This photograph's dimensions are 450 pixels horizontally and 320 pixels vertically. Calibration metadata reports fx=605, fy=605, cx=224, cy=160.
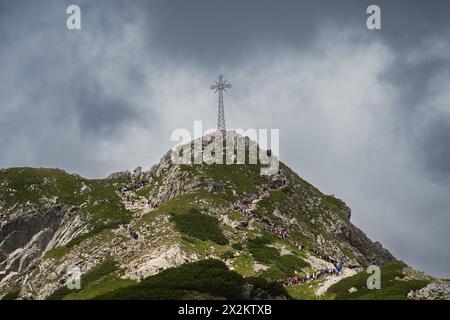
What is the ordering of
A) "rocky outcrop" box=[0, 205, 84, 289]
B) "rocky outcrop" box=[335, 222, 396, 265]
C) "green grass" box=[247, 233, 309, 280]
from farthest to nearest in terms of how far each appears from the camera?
"rocky outcrop" box=[335, 222, 396, 265] → "rocky outcrop" box=[0, 205, 84, 289] → "green grass" box=[247, 233, 309, 280]

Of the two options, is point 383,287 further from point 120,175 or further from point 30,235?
point 120,175

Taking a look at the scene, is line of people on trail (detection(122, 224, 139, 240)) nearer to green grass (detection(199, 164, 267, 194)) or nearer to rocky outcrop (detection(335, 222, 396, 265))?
green grass (detection(199, 164, 267, 194))

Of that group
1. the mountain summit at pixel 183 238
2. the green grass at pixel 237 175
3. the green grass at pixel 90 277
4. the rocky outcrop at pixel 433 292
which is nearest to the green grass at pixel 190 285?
the mountain summit at pixel 183 238


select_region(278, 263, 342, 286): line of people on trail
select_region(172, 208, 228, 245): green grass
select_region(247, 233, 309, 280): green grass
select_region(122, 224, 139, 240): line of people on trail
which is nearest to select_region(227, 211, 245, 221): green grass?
select_region(172, 208, 228, 245): green grass

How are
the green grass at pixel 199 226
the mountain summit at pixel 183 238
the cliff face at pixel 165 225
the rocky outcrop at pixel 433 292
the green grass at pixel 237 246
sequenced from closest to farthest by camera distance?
the rocky outcrop at pixel 433 292 < the mountain summit at pixel 183 238 < the cliff face at pixel 165 225 < the green grass at pixel 237 246 < the green grass at pixel 199 226

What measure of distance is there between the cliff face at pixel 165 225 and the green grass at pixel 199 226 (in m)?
0.22

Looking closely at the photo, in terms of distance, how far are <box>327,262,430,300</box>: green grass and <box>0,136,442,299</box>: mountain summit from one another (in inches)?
8.2

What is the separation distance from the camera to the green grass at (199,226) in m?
98.3

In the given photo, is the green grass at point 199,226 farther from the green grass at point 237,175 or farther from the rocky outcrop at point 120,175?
the rocky outcrop at point 120,175

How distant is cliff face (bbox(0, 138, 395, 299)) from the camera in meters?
93.2

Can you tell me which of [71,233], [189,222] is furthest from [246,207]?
[71,233]
